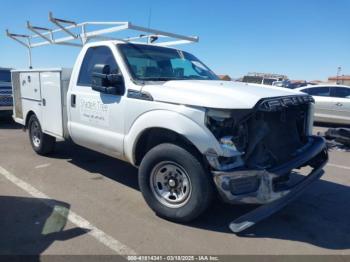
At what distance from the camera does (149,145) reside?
4.32 metres

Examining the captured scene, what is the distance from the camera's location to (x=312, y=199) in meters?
4.71

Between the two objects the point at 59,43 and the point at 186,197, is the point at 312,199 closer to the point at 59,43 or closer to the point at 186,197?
the point at 186,197

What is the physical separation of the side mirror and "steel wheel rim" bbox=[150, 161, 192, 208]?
1.19m

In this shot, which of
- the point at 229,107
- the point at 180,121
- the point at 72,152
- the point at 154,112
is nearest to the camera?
the point at 229,107

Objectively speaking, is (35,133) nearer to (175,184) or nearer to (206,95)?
(175,184)

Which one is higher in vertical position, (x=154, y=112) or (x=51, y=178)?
(x=154, y=112)

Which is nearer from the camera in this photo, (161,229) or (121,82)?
(161,229)

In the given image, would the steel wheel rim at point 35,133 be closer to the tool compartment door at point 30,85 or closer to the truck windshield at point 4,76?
the tool compartment door at point 30,85

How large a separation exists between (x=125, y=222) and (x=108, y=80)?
1826mm

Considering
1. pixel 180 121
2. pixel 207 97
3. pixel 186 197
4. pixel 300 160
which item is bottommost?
pixel 186 197

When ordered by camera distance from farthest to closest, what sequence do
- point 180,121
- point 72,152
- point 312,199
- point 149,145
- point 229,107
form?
point 72,152, point 312,199, point 149,145, point 180,121, point 229,107

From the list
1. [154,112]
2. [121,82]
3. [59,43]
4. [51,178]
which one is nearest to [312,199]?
[154,112]

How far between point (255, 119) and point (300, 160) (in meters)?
0.76

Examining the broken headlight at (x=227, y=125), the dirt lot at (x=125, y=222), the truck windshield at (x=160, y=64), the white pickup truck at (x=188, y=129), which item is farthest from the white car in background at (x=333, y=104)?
the broken headlight at (x=227, y=125)
